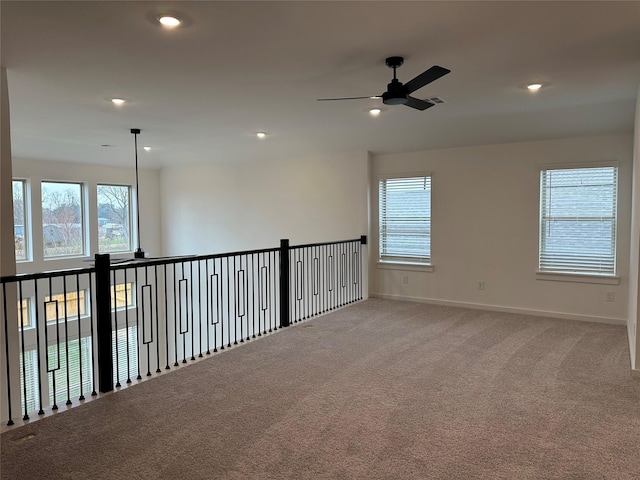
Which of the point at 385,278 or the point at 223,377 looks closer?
the point at 223,377

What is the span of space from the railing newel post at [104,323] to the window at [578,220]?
5213mm

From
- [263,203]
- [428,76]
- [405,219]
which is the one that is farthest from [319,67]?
[263,203]

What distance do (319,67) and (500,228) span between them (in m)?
3.78

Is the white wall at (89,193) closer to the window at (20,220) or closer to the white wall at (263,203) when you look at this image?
the window at (20,220)

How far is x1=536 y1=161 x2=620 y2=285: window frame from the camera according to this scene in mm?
5377

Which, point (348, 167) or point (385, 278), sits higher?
point (348, 167)

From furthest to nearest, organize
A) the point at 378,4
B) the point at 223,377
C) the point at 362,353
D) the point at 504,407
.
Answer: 1. the point at 362,353
2. the point at 223,377
3. the point at 504,407
4. the point at 378,4

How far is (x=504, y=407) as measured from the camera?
314 centimetres

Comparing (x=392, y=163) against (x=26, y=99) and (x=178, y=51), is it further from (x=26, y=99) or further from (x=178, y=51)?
(x=26, y=99)

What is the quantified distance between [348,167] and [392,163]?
71cm

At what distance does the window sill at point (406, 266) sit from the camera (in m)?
6.73

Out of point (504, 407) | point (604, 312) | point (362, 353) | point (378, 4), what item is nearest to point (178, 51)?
point (378, 4)

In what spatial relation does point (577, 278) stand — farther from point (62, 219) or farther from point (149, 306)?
point (62, 219)

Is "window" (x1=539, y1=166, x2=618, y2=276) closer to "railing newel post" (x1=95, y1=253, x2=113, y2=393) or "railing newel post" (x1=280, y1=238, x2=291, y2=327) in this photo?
"railing newel post" (x1=280, y1=238, x2=291, y2=327)
